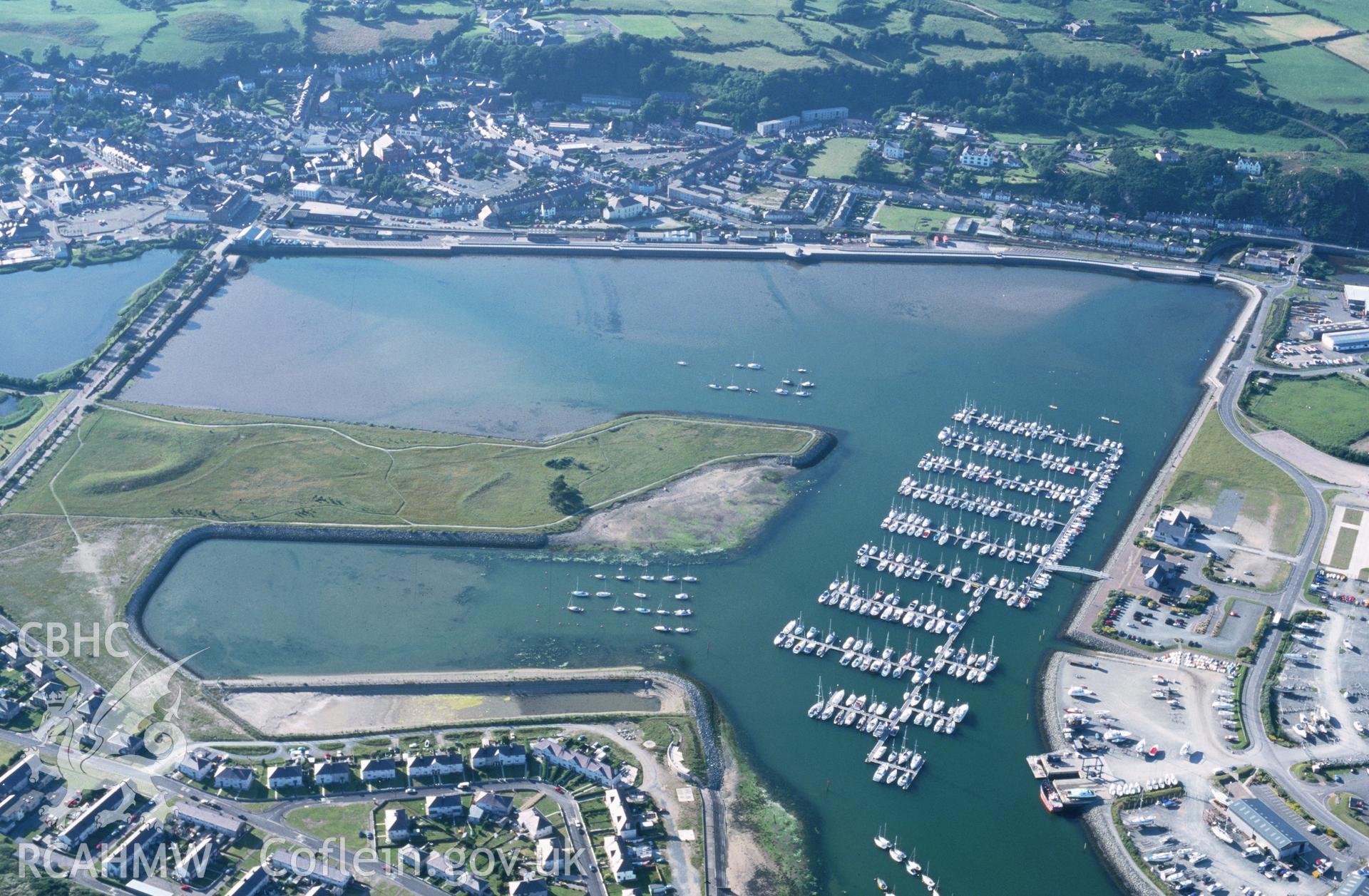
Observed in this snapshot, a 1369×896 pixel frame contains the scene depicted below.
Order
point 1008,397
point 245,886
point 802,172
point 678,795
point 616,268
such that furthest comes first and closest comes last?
point 802,172
point 616,268
point 1008,397
point 678,795
point 245,886

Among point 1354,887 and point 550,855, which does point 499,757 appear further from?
point 1354,887

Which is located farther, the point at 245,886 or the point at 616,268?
the point at 616,268

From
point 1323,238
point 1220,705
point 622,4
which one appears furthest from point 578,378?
point 622,4

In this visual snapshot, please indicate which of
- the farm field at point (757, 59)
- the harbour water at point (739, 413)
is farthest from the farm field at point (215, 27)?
the harbour water at point (739, 413)

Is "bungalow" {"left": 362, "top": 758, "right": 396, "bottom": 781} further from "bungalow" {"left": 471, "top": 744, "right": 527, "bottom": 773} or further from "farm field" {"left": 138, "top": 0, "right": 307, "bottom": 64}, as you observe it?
"farm field" {"left": 138, "top": 0, "right": 307, "bottom": 64}

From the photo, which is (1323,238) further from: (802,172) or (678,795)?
(678,795)

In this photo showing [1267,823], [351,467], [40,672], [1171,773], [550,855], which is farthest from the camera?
[351,467]

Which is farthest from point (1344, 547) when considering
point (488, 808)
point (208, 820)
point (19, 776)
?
point (19, 776)
